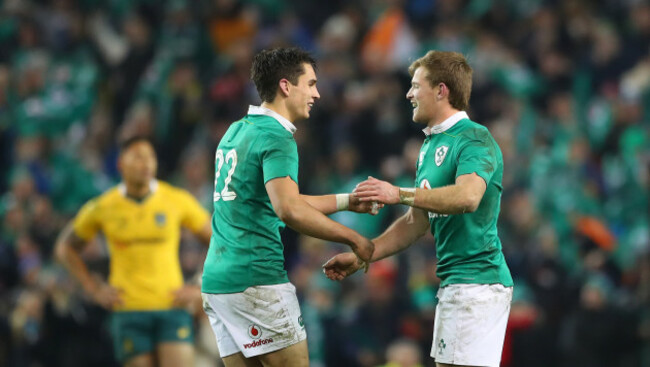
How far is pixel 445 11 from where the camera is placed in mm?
13438

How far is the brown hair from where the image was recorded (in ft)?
18.8

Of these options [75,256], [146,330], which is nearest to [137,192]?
[75,256]

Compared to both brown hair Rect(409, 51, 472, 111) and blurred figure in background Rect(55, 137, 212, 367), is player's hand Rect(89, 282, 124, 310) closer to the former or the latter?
blurred figure in background Rect(55, 137, 212, 367)

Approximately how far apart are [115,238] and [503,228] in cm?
480

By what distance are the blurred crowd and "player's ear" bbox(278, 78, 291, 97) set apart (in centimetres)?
328

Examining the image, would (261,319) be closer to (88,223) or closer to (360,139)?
(88,223)

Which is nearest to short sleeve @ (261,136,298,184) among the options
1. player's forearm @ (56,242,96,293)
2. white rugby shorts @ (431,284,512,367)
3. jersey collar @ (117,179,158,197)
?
white rugby shorts @ (431,284,512,367)

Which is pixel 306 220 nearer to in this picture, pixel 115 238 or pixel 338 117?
pixel 115 238

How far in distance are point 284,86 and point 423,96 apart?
867 millimetres

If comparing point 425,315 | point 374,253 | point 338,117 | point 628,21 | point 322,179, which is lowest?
point 425,315

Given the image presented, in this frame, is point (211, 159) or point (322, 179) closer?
point (322, 179)

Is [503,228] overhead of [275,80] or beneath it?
beneath

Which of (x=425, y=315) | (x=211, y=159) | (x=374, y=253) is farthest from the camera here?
(x=211, y=159)

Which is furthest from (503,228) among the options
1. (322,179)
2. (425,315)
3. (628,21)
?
(628,21)
